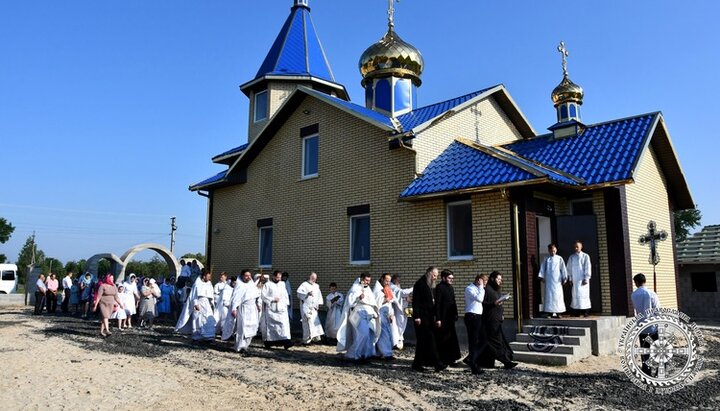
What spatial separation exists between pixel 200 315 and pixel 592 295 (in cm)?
853

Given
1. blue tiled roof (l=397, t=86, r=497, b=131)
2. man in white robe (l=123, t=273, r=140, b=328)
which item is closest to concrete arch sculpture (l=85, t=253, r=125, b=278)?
man in white robe (l=123, t=273, r=140, b=328)

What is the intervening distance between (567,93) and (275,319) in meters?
9.24

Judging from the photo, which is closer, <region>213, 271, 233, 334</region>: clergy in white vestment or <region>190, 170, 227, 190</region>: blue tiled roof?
<region>213, 271, 233, 334</region>: clergy in white vestment

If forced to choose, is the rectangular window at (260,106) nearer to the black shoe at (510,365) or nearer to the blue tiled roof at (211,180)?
the blue tiled roof at (211,180)

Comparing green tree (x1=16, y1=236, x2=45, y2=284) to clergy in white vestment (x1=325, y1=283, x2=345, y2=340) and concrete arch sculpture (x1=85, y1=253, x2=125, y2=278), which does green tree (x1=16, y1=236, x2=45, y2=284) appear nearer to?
concrete arch sculpture (x1=85, y1=253, x2=125, y2=278)

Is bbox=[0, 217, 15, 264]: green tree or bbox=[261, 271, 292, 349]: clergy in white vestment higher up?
bbox=[0, 217, 15, 264]: green tree

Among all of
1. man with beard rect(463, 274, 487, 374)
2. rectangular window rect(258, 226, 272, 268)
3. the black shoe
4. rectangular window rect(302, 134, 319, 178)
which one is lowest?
the black shoe

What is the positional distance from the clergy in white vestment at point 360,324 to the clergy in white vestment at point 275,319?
1.49m

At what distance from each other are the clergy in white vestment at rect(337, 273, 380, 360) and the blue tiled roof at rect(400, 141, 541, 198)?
2693 millimetres

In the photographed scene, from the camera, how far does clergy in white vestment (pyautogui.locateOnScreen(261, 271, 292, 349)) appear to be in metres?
11.1

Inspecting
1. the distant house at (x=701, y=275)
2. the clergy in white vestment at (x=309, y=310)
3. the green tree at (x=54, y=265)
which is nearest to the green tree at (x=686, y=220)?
the distant house at (x=701, y=275)

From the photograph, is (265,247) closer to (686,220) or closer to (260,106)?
(260,106)

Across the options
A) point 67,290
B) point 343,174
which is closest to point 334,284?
point 343,174

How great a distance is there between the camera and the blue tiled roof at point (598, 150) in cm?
1088
